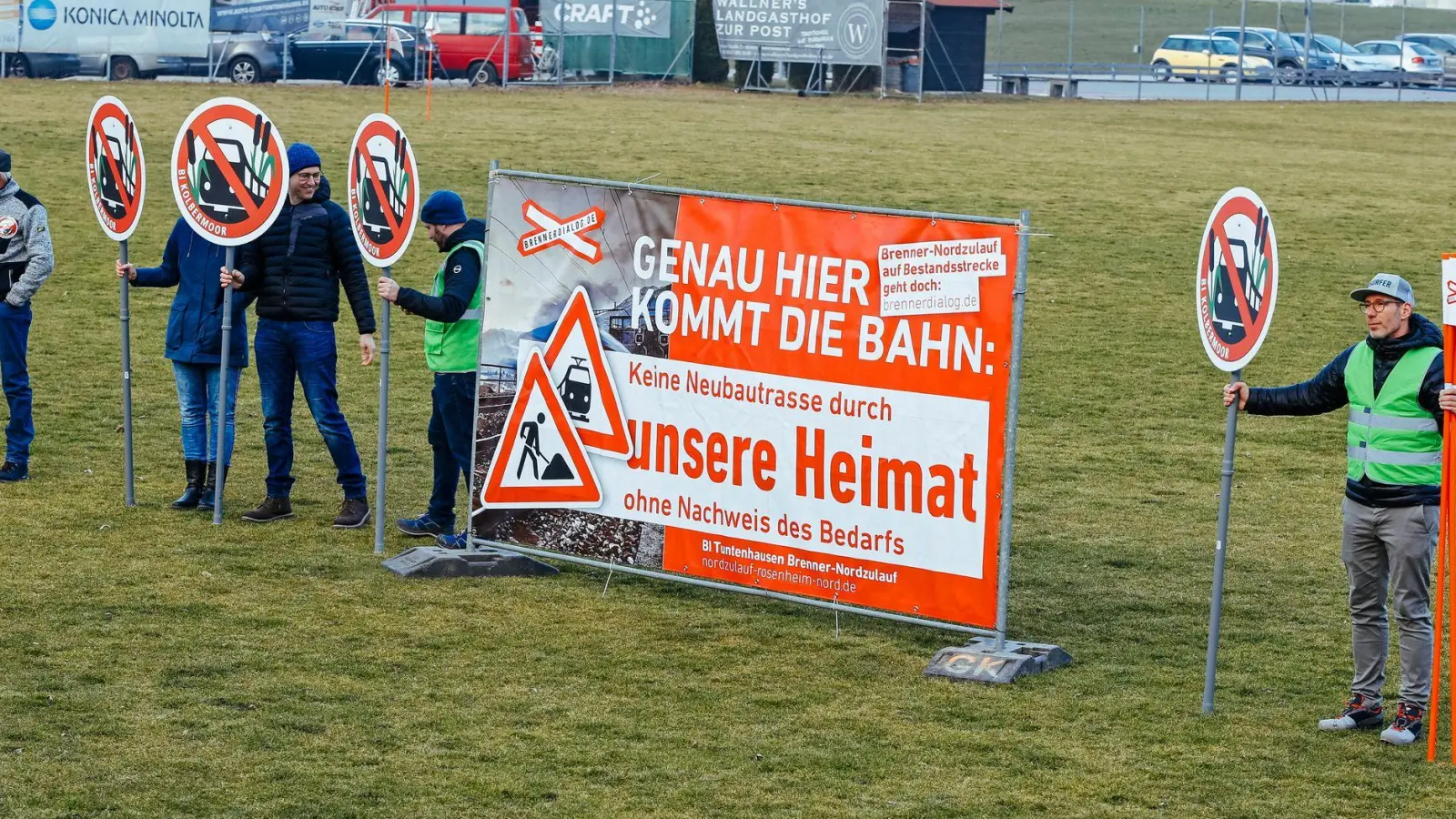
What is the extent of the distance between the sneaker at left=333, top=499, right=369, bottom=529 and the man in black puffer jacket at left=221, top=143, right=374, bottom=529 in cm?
21

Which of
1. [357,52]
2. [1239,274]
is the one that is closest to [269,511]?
[1239,274]

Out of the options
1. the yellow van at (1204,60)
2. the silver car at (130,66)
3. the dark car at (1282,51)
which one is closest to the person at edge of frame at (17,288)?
the silver car at (130,66)

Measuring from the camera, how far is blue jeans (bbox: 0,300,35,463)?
468 inches

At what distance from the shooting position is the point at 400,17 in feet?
149

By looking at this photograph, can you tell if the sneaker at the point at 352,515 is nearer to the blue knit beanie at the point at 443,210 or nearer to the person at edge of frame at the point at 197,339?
the person at edge of frame at the point at 197,339

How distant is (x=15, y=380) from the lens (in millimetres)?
11984

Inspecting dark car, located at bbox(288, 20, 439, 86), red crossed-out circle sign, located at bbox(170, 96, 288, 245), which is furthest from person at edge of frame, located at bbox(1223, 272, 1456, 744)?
dark car, located at bbox(288, 20, 439, 86)

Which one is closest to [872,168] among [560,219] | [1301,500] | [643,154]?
[643,154]

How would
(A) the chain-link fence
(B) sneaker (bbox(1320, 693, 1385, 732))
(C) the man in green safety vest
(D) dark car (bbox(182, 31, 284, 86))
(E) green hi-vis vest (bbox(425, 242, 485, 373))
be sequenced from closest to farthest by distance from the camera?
1. (B) sneaker (bbox(1320, 693, 1385, 732))
2. (C) the man in green safety vest
3. (E) green hi-vis vest (bbox(425, 242, 485, 373))
4. (D) dark car (bbox(182, 31, 284, 86))
5. (A) the chain-link fence

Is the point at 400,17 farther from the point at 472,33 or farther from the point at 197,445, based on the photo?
the point at 197,445

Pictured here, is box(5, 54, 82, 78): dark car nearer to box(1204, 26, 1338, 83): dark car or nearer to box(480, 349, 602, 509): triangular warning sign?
box(480, 349, 602, 509): triangular warning sign

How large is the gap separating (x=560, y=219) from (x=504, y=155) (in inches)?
711

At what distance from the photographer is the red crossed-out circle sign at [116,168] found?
1109 cm

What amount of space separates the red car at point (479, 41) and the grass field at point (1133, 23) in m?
30.5
